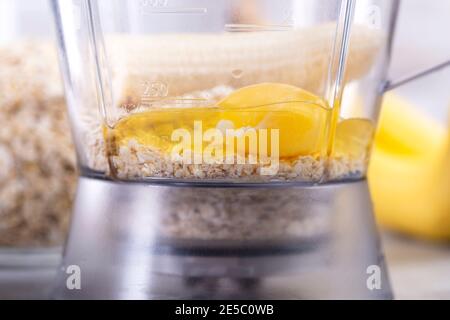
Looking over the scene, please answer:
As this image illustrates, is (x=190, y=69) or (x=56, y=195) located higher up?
(x=190, y=69)

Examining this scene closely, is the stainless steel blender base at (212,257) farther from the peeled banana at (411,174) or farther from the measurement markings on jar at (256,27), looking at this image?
the peeled banana at (411,174)

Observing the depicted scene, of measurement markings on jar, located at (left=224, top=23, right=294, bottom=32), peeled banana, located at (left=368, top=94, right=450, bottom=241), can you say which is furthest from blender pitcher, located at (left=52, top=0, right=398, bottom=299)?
peeled banana, located at (left=368, top=94, right=450, bottom=241)

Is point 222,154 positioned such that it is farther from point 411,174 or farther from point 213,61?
point 411,174

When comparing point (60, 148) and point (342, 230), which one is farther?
point (60, 148)

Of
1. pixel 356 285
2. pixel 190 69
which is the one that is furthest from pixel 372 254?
pixel 190 69

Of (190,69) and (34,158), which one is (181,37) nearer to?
(190,69)

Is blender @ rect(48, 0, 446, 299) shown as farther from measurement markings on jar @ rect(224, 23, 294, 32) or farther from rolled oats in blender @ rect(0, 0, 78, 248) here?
rolled oats in blender @ rect(0, 0, 78, 248)

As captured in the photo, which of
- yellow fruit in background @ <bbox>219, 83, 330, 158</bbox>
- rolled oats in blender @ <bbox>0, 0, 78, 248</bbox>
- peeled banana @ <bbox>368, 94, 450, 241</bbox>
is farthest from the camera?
peeled banana @ <bbox>368, 94, 450, 241</bbox>
